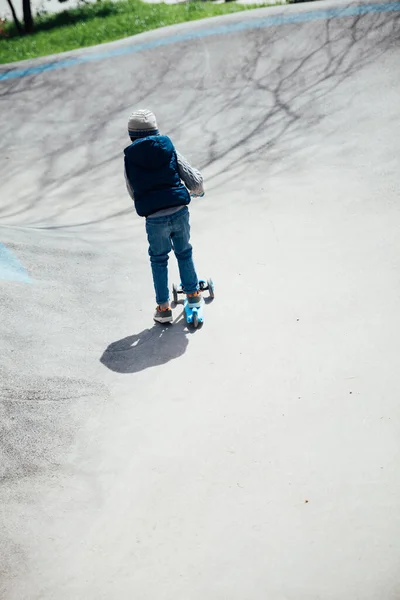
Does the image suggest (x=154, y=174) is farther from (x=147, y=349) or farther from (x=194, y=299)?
(x=147, y=349)

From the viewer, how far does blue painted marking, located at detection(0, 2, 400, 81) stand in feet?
30.9

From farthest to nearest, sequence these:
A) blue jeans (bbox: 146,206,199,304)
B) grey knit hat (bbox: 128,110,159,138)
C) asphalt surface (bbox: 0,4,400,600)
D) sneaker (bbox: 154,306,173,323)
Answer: sneaker (bbox: 154,306,173,323) < blue jeans (bbox: 146,206,199,304) < grey knit hat (bbox: 128,110,159,138) < asphalt surface (bbox: 0,4,400,600)

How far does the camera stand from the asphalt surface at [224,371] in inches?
110

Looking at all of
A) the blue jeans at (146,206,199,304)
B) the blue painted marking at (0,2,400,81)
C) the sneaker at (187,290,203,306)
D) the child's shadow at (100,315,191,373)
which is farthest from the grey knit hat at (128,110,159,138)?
the blue painted marking at (0,2,400,81)

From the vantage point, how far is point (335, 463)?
313 centimetres

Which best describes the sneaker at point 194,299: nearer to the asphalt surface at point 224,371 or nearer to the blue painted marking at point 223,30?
the asphalt surface at point 224,371

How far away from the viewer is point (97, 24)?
1259cm

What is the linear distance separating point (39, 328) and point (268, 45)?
7206 millimetres

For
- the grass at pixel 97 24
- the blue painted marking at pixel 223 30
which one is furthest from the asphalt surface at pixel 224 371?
the grass at pixel 97 24

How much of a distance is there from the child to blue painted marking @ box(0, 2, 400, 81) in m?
6.99

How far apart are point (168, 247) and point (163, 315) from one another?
23.7 inches

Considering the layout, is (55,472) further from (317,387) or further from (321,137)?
(321,137)

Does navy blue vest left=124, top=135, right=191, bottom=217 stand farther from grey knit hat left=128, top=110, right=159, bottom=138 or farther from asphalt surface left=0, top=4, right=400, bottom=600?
asphalt surface left=0, top=4, right=400, bottom=600

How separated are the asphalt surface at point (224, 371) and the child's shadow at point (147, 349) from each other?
0.7 inches
